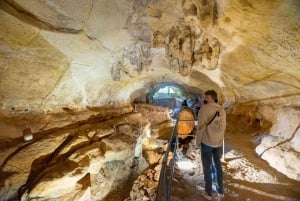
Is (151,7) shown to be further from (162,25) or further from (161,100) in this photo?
(161,100)

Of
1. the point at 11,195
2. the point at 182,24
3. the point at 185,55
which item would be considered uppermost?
the point at 182,24

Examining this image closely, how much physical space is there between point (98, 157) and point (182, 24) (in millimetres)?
3582

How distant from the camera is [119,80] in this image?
23.8 feet

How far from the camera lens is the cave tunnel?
3844 mm

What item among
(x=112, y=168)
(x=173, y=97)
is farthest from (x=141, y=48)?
(x=173, y=97)

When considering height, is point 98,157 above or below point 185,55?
below

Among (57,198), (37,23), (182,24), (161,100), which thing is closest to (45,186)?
(57,198)

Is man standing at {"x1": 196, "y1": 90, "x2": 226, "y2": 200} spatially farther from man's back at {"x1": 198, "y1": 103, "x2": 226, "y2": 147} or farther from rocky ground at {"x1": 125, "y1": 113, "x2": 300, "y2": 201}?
rocky ground at {"x1": 125, "y1": 113, "x2": 300, "y2": 201}

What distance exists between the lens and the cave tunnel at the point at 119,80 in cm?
384

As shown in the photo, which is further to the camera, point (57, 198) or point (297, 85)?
point (297, 85)

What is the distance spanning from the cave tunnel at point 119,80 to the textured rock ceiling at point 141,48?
1.0 inches

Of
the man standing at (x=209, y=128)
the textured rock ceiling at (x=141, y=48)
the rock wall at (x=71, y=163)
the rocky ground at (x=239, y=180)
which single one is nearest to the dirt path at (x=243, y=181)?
the rocky ground at (x=239, y=180)

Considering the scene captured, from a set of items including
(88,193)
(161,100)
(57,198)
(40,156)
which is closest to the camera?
(57,198)

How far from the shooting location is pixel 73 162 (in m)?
4.38
